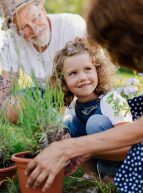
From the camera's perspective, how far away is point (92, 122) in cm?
206

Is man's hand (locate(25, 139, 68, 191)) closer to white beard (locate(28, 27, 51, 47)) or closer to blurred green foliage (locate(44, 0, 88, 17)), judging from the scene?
white beard (locate(28, 27, 51, 47))

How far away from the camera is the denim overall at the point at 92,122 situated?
6.74 feet

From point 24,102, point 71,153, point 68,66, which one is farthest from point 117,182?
point 68,66

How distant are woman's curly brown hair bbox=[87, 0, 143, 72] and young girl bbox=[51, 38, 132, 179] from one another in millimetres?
680

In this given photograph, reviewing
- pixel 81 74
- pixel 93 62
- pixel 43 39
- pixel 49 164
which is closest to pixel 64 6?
pixel 43 39

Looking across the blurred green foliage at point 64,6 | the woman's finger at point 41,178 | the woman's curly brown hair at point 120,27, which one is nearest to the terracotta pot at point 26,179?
the woman's finger at point 41,178

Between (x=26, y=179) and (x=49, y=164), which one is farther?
(x=26, y=179)

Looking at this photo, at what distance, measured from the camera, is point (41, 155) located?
1358 mm

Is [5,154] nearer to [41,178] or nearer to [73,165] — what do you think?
[73,165]

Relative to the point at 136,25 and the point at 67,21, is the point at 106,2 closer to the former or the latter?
the point at 136,25

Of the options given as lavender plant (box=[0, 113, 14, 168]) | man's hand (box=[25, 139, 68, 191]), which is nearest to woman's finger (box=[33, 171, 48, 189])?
man's hand (box=[25, 139, 68, 191])

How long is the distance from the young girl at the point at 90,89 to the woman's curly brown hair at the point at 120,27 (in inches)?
26.8

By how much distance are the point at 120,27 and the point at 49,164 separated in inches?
30.7

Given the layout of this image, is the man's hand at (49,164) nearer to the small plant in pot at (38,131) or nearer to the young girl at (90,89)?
the small plant in pot at (38,131)
